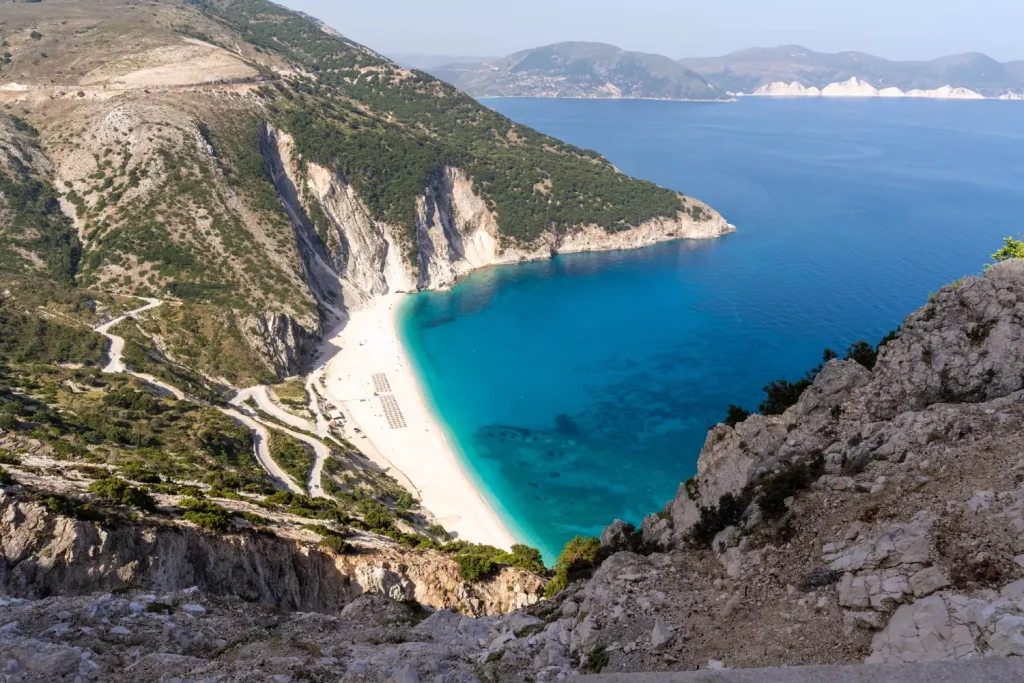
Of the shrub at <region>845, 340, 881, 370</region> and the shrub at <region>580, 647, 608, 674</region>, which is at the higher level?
the shrub at <region>845, 340, 881, 370</region>

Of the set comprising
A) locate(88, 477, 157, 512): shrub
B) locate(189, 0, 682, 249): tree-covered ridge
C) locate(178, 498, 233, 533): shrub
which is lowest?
locate(178, 498, 233, 533): shrub

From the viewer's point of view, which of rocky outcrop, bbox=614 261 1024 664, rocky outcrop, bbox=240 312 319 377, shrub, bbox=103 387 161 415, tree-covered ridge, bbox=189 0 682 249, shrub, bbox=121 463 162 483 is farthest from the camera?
tree-covered ridge, bbox=189 0 682 249

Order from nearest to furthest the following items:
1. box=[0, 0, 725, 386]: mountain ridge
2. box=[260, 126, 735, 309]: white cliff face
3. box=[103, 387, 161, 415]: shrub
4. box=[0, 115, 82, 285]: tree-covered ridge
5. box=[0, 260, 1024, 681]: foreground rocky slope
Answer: box=[0, 260, 1024, 681]: foreground rocky slope
box=[103, 387, 161, 415]: shrub
box=[0, 115, 82, 285]: tree-covered ridge
box=[0, 0, 725, 386]: mountain ridge
box=[260, 126, 735, 309]: white cliff face

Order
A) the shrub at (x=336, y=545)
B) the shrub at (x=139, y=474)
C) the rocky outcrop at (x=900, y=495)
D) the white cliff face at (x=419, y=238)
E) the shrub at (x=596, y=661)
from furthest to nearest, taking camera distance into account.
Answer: the white cliff face at (x=419, y=238)
the shrub at (x=139, y=474)
the shrub at (x=336, y=545)
the shrub at (x=596, y=661)
the rocky outcrop at (x=900, y=495)

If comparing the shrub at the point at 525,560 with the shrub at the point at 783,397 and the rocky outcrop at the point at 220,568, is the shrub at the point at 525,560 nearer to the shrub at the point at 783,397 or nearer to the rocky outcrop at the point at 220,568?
the rocky outcrop at the point at 220,568

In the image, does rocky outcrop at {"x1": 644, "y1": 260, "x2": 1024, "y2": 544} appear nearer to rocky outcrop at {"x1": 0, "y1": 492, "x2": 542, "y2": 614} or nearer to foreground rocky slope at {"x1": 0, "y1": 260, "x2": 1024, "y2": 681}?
foreground rocky slope at {"x1": 0, "y1": 260, "x2": 1024, "y2": 681}

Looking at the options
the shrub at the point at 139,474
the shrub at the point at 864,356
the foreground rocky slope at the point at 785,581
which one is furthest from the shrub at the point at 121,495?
the shrub at the point at 864,356

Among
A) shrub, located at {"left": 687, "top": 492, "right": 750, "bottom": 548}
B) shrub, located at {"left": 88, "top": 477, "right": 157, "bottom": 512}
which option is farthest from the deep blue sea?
shrub, located at {"left": 88, "top": 477, "right": 157, "bottom": 512}
